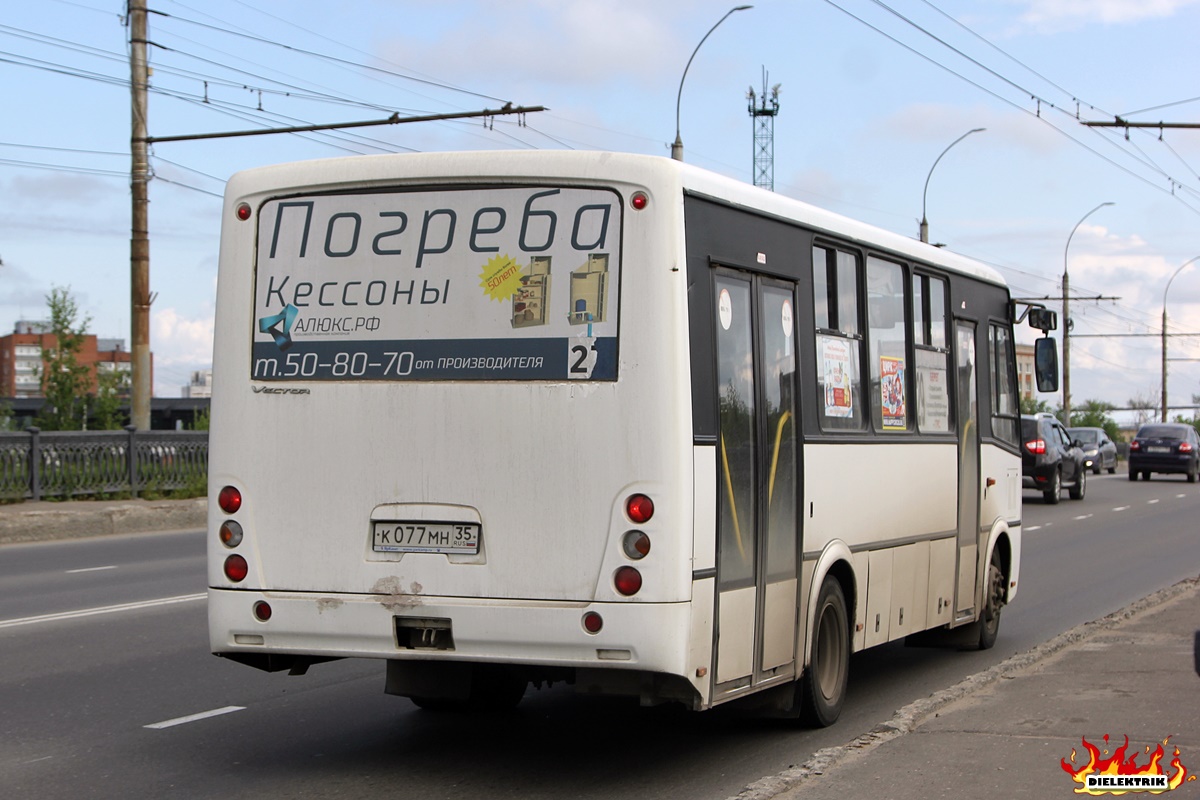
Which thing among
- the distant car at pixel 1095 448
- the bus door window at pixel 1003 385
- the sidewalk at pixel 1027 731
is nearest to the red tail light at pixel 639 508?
the sidewalk at pixel 1027 731

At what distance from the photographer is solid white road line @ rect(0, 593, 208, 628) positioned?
11602 mm

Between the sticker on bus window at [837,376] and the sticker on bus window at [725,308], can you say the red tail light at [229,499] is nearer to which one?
the sticker on bus window at [725,308]

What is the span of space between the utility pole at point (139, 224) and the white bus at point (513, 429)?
17.7 metres

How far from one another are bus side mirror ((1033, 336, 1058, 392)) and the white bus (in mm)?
4872

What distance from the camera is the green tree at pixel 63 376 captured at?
2823cm

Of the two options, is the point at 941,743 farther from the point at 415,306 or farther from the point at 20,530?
the point at 20,530

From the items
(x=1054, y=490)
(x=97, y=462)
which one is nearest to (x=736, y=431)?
(x=97, y=462)

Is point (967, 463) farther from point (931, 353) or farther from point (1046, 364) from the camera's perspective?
point (1046, 364)

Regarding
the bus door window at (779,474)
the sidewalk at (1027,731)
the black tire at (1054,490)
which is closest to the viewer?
the sidewalk at (1027,731)

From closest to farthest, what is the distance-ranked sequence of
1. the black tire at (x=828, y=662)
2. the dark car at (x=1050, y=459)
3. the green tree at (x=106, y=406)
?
the black tire at (x=828, y=662) → the green tree at (x=106, y=406) → the dark car at (x=1050, y=459)

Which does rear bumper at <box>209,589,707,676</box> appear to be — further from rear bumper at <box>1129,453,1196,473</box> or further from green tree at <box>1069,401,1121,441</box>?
Result: green tree at <box>1069,401,1121,441</box>

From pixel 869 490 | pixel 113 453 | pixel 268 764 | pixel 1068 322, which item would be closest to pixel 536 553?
pixel 268 764

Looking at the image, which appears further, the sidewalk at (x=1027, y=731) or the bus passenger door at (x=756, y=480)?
the bus passenger door at (x=756, y=480)

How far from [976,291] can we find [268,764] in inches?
250
